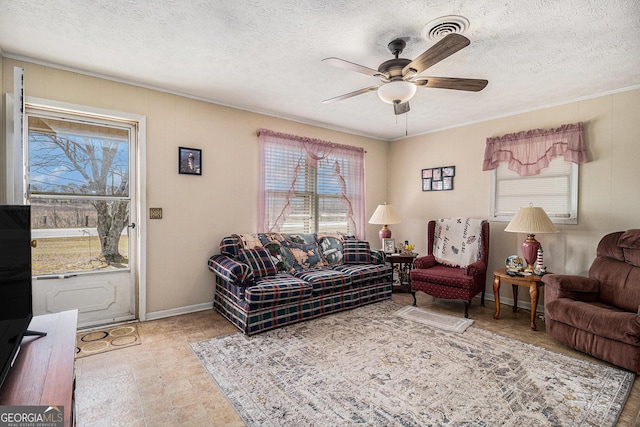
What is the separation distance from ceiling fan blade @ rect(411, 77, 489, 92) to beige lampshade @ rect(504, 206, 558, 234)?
175 centimetres

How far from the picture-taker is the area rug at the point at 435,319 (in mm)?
3228

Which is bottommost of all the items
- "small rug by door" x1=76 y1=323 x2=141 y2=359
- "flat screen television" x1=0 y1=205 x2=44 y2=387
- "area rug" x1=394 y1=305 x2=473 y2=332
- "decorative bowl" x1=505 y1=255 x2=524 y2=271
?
"small rug by door" x1=76 y1=323 x2=141 y2=359

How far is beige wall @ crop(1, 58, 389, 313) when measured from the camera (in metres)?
3.12

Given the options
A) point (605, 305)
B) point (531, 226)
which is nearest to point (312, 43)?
point (531, 226)

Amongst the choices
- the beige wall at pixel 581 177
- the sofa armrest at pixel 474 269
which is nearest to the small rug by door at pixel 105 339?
the sofa armrest at pixel 474 269

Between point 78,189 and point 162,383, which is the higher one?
point 78,189

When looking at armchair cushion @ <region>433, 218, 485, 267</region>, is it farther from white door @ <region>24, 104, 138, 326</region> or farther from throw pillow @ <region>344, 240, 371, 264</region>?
white door @ <region>24, 104, 138, 326</region>

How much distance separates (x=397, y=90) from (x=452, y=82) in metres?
0.42

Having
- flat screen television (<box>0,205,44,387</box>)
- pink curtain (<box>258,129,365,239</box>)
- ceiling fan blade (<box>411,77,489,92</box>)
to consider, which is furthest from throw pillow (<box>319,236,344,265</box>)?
flat screen television (<box>0,205,44,387</box>)

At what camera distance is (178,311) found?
354 centimetres

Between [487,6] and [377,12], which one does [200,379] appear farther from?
[487,6]

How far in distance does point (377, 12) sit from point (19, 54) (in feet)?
9.92

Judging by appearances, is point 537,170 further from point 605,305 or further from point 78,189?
point 78,189

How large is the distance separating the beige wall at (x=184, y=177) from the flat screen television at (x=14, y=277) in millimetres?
1938
